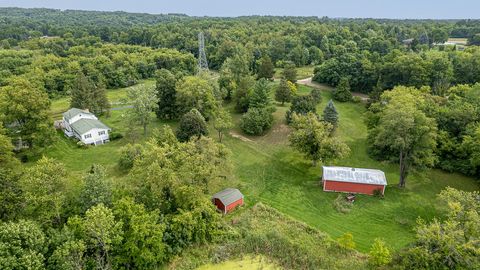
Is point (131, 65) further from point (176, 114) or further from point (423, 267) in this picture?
point (423, 267)

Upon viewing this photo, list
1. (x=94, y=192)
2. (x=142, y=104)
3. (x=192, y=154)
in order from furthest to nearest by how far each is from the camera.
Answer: (x=142, y=104)
(x=192, y=154)
(x=94, y=192)

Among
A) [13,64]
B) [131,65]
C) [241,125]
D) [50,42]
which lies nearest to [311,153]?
[241,125]

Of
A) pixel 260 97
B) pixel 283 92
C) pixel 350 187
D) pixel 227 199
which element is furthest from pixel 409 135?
pixel 283 92

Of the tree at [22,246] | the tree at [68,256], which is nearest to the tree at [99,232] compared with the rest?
the tree at [68,256]

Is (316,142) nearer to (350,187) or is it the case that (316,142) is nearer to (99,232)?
(350,187)

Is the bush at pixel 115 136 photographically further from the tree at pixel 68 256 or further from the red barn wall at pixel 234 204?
the tree at pixel 68 256
